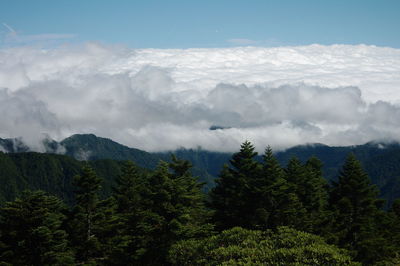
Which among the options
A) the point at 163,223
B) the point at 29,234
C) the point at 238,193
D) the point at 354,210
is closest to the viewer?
the point at 29,234

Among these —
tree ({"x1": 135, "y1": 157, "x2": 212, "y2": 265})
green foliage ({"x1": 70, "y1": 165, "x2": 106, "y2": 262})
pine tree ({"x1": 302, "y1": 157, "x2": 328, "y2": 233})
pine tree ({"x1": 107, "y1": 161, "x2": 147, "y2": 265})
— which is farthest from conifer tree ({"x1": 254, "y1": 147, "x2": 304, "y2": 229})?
green foliage ({"x1": 70, "y1": 165, "x2": 106, "y2": 262})

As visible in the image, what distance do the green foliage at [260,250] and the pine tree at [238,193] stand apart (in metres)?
21.0

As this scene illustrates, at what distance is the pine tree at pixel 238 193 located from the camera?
51.9 m

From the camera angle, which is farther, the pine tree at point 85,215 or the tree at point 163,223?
the pine tree at point 85,215

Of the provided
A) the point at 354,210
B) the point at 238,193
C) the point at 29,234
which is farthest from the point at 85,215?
the point at 354,210

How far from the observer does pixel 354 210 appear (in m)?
58.2

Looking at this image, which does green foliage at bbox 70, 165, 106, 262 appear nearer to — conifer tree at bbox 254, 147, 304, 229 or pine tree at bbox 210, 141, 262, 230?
pine tree at bbox 210, 141, 262, 230

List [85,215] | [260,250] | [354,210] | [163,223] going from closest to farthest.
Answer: [260,250]
[163,223]
[85,215]
[354,210]

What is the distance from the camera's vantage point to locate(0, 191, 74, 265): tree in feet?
137

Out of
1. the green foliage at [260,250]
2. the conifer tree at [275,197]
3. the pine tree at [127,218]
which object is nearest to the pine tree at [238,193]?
the conifer tree at [275,197]

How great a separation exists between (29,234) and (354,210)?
44.5 metres

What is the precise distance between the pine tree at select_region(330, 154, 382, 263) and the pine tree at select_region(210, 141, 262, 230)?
13464mm

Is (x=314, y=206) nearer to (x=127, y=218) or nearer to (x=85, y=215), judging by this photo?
(x=127, y=218)

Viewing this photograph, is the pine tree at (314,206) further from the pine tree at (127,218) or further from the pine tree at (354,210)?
the pine tree at (127,218)
